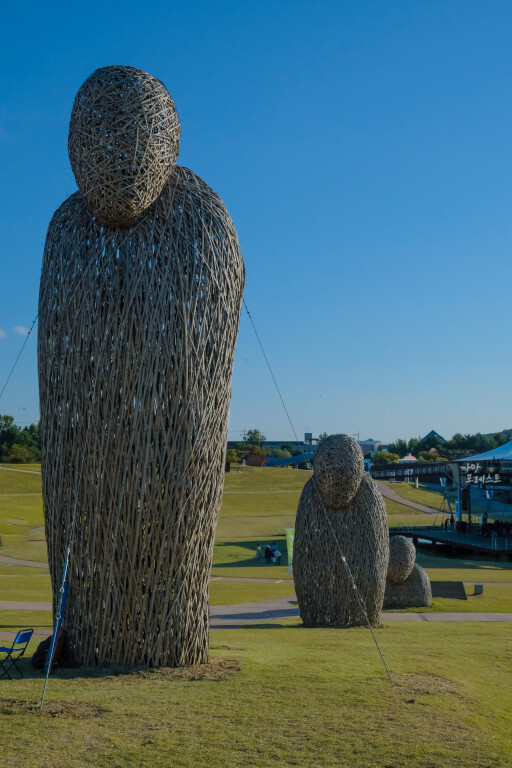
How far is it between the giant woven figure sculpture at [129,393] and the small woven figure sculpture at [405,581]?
1003 cm

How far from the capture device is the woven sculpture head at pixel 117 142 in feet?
29.9

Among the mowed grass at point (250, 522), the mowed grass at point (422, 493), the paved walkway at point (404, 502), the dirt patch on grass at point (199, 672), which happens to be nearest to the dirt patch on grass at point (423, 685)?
the dirt patch on grass at point (199, 672)

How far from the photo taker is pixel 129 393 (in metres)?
8.95

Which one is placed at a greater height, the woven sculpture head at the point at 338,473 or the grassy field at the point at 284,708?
the woven sculpture head at the point at 338,473

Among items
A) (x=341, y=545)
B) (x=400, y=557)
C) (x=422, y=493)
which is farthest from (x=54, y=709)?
(x=422, y=493)

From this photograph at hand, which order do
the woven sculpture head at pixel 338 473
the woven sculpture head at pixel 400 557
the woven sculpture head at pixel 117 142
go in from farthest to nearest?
the woven sculpture head at pixel 400 557
the woven sculpture head at pixel 338 473
the woven sculpture head at pixel 117 142

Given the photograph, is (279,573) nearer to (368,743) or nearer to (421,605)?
(421,605)

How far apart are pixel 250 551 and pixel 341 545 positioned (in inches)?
858

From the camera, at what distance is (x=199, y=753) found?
621 centimetres

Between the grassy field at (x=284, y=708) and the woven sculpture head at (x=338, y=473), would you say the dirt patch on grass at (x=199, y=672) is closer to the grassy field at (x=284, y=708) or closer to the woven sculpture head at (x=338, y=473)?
the grassy field at (x=284, y=708)

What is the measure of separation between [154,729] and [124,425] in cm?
348

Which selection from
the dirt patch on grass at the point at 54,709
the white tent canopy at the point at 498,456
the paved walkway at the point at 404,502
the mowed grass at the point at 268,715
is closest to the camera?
the mowed grass at the point at 268,715

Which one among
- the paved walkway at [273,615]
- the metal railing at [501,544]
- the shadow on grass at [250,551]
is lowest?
the shadow on grass at [250,551]

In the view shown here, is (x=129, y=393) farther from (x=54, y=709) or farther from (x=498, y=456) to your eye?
(x=498, y=456)
